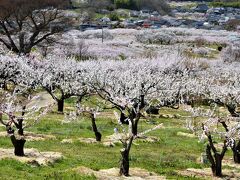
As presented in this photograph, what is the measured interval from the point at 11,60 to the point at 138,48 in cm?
4958

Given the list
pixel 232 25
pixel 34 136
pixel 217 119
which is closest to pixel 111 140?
pixel 34 136

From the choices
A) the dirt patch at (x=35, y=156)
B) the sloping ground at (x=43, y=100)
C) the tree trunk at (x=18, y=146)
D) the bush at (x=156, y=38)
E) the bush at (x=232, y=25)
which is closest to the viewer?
the dirt patch at (x=35, y=156)

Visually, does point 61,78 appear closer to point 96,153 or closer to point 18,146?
point 96,153

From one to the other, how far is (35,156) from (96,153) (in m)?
4.17

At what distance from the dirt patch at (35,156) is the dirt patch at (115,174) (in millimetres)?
1845

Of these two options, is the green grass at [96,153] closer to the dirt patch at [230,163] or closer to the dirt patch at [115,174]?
the dirt patch at [115,174]

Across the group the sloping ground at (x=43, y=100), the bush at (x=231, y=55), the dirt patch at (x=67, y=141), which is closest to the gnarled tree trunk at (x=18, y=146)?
the dirt patch at (x=67, y=141)

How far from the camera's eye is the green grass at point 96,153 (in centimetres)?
1712

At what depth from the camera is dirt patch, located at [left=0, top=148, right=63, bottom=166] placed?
60.6 feet

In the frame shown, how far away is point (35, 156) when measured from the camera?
1969cm

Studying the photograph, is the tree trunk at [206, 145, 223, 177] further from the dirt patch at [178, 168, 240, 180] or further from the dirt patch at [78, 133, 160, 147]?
the dirt patch at [78, 133, 160, 147]

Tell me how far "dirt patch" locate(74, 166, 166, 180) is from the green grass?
17.1 inches

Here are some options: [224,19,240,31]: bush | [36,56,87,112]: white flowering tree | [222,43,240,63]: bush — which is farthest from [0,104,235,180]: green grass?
[224,19,240,31]: bush

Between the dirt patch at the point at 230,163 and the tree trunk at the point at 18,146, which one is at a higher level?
the tree trunk at the point at 18,146
